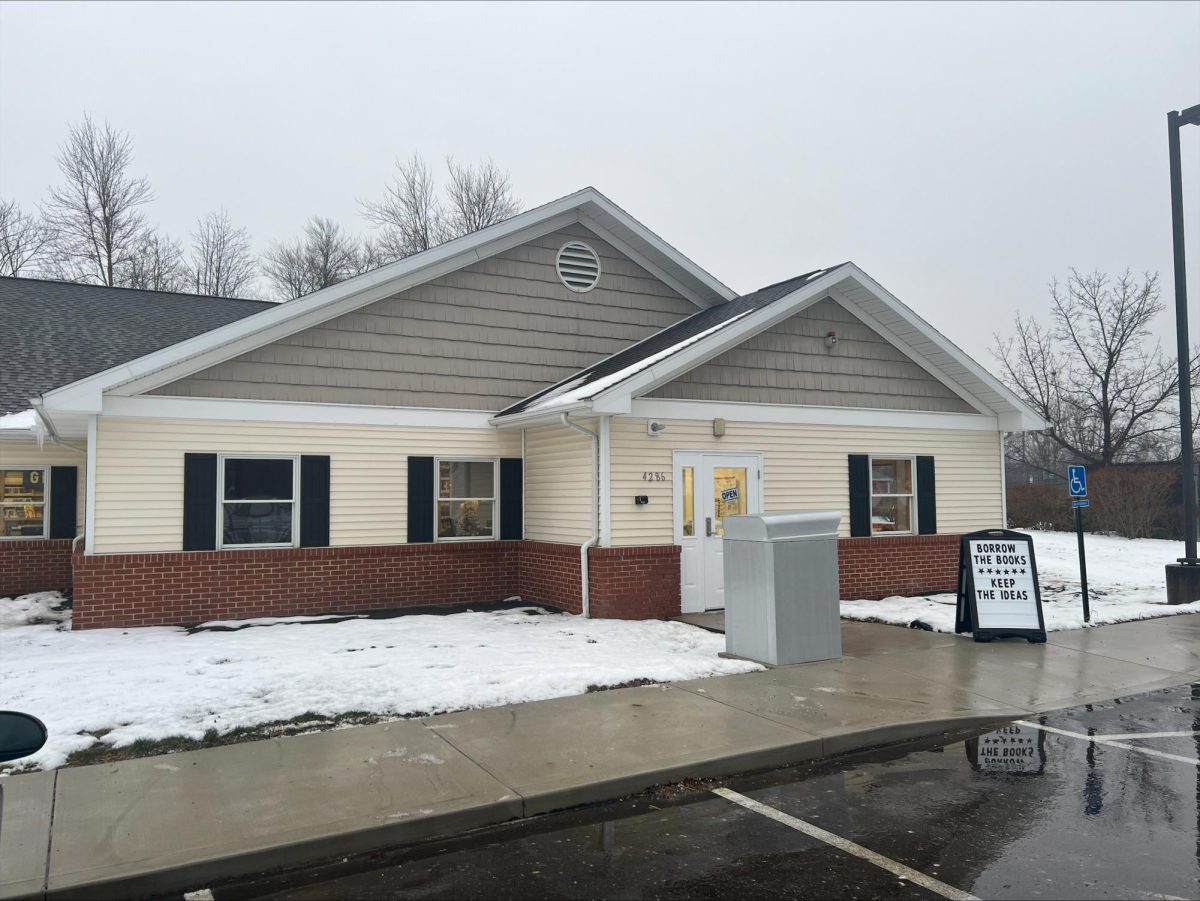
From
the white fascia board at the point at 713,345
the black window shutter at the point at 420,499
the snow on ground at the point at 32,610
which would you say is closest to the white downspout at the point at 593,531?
the white fascia board at the point at 713,345

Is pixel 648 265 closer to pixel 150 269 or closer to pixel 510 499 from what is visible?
pixel 510 499

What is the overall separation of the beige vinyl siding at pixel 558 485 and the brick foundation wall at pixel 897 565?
422 cm

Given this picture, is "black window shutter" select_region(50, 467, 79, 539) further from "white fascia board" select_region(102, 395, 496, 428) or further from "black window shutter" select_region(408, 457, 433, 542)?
"black window shutter" select_region(408, 457, 433, 542)

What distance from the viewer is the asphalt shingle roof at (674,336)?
1299cm

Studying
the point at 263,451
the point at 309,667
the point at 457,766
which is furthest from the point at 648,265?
the point at 457,766

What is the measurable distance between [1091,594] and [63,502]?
17582 mm

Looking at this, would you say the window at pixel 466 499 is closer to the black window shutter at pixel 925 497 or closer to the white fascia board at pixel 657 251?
the white fascia board at pixel 657 251

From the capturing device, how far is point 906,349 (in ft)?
46.8

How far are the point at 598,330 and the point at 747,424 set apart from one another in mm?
3355

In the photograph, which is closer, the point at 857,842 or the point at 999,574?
the point at 857,842

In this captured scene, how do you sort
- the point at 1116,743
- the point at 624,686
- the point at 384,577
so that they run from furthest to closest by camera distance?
the point at 384,577 < the point at 624,686 < the point at 1116,743

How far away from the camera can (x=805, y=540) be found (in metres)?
9.27

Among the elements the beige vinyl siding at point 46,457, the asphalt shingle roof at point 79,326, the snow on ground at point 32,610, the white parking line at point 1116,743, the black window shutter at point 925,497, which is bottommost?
the white parking line at point 1116,743

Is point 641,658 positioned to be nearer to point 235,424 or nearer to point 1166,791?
point 1166,791
